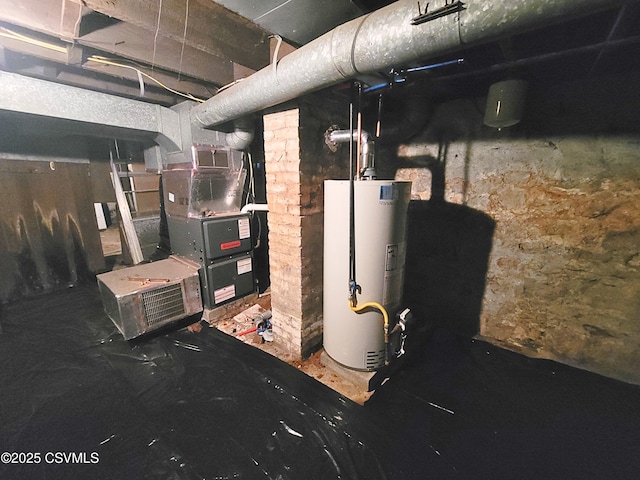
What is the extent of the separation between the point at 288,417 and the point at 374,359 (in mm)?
641

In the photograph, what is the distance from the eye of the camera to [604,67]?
4.83ft

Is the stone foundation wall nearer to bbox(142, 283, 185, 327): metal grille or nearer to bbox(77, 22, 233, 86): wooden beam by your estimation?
bbox(77, 22, 233, 86): wooden beam

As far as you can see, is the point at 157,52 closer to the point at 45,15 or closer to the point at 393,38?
the point at 45,15

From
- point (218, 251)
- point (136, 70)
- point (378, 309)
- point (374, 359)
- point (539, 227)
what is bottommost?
point (374, 359)

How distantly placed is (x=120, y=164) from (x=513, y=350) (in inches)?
202

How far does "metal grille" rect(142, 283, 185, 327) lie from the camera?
1.97m

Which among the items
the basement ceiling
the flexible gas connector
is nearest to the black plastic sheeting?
the flexible gas connector

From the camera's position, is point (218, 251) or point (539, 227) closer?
point (539, 227)

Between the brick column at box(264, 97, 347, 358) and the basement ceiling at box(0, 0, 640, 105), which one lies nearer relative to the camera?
the basement ceiling at box(0, 0, 640, 105)

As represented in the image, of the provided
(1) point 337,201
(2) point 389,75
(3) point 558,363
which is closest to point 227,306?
(1) point 337,201

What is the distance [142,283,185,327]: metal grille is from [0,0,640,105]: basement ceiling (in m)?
1.62

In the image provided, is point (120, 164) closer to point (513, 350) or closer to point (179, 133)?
point (179, 133)

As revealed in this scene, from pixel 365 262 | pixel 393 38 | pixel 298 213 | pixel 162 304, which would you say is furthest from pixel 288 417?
pixel 393 38

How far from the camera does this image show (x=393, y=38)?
3.23 feet
